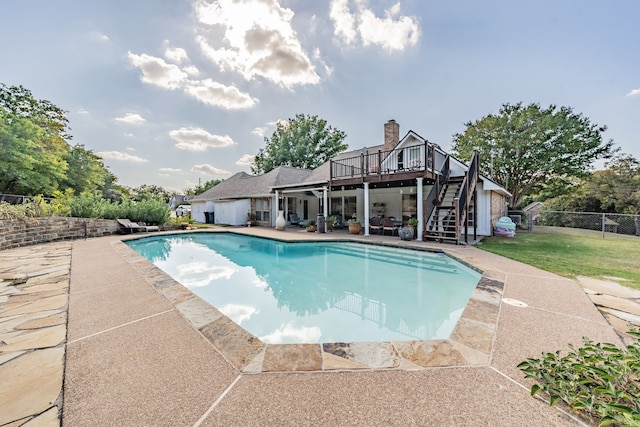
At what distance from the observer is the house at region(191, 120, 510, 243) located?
9.73 m

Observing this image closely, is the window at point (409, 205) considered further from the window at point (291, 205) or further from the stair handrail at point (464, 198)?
the window at point (291, 205)

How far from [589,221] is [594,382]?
2357 centimetres

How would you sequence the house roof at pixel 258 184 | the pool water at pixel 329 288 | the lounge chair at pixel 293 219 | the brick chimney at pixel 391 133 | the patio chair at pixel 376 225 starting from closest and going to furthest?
the pool water at pixel 329 288 < the patio chair at pixel 376 225 < the brick chimney at pixel 391 133 < the house roof at pixel 258 184 < the lounge chair at pixel 293 219

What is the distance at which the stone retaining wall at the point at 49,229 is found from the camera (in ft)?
25.1

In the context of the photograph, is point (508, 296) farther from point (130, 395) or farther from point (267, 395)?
point (130, 395)

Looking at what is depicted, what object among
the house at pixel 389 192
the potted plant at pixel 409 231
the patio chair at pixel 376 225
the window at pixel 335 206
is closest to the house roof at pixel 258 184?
the house at pixel 389 192

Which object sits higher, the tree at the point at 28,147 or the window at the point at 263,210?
the tree at the point at 28,147

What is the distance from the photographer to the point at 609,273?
16.0 feet

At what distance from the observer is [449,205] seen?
10672mm

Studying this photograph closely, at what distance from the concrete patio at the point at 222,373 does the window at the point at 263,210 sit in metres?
13.8

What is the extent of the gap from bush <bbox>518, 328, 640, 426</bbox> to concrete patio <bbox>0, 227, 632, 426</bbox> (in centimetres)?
11

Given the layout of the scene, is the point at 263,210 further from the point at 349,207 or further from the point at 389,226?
the point at 389,226

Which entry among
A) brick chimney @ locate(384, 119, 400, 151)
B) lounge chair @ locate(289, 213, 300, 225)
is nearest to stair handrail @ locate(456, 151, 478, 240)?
brick chimney @ locate(384, 119, 400, 151)

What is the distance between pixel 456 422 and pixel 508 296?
9.69 ft
